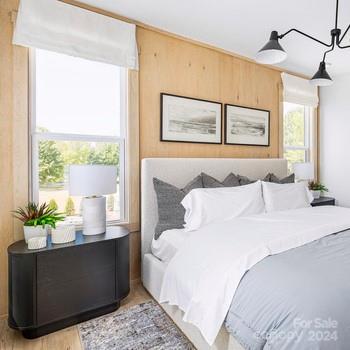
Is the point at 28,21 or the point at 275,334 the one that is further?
the point at 28,21

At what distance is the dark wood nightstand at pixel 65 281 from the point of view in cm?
167

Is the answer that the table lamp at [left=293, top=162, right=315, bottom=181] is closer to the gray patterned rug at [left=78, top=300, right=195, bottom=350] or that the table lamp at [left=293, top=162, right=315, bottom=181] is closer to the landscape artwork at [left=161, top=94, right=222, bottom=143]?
the landscape artwork at [left=161, top=94, right=222, bottom=143]

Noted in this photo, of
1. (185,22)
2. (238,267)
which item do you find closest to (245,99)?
(185,22)

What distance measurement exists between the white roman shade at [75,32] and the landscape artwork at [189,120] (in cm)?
56

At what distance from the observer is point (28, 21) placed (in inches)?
77.4

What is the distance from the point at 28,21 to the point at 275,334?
2656 millimetres

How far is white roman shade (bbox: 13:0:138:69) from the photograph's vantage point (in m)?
1.97

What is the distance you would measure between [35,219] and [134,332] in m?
1.13

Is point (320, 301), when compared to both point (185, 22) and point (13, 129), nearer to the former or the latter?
point (13, 129)

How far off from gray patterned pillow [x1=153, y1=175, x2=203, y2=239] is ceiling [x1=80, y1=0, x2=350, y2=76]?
63.0 inches

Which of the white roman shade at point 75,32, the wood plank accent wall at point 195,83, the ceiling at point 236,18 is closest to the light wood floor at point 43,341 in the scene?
the wood plank accent wall at point 195,83

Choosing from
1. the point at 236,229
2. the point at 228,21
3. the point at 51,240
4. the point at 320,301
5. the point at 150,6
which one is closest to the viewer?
the point at 320,301

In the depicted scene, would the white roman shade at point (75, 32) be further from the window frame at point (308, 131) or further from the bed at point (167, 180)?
the window frame at point (308, 131)

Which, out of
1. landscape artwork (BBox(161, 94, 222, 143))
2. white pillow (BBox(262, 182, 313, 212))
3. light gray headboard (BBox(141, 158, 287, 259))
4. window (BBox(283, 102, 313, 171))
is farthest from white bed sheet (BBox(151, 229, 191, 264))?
window (BBox(283, 102, 313, 171))
